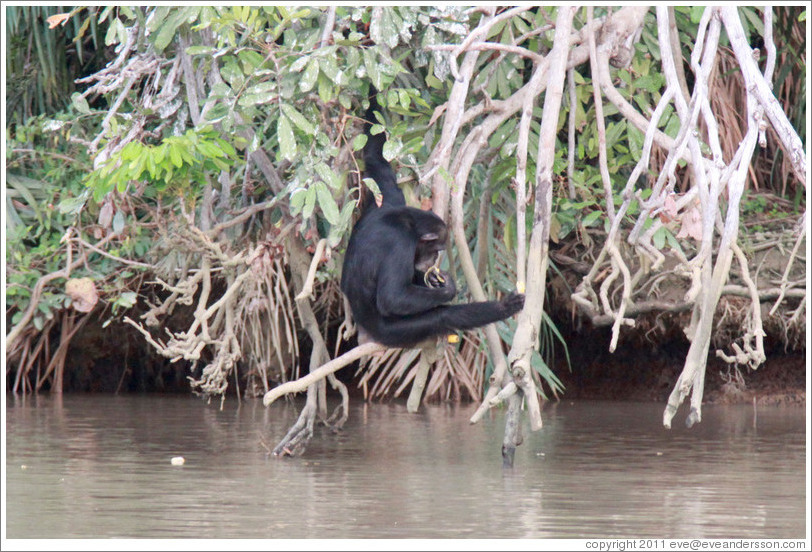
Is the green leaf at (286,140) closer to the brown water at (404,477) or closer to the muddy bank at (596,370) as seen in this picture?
the brown water at (404,477)

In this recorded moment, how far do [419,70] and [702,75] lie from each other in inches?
96.4

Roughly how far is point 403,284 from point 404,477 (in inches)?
42.1

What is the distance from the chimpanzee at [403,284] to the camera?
19.9 ft

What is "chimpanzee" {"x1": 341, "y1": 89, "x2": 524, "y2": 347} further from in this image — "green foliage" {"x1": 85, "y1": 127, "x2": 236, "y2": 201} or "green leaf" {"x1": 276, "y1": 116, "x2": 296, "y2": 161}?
"green foliage" {"x1": 85, "y1": 127, "x2": 236, "y2": 201}

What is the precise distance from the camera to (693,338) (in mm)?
5355

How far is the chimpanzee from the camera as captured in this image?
6.07m

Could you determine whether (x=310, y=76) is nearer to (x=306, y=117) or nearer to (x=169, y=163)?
(x=306, y=117)

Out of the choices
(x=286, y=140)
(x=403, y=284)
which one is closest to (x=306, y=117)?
(x=286, y=140)

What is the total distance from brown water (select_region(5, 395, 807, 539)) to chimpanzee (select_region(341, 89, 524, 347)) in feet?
2.65

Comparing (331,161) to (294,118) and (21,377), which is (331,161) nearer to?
(294,118)

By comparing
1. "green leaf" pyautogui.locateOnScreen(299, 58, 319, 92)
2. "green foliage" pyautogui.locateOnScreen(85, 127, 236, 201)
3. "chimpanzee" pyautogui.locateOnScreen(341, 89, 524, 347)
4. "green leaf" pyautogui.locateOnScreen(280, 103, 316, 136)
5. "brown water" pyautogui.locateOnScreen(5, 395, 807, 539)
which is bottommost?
"brown water" pyautogui.locateOnScreen(5, 395, 807, 539)

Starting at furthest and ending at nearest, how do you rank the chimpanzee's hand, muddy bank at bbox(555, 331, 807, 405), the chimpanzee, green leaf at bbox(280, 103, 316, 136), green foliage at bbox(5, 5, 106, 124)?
muddy bank at bbox(555, 331, 807, 405) < green foliage at bbox(5, 5, 106, 124) < the chimpanzee's hand < the chimpanzee < green leaf at bbox(280, 103, 316, 136)

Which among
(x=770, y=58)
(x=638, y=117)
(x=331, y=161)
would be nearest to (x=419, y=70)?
(x=331, y=161)

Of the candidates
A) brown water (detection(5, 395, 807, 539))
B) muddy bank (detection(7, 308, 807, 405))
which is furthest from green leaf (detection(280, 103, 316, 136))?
muddy bank (detection(7, 308, 807, 405))
